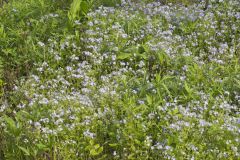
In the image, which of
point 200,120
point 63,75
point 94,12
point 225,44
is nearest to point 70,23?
point 94,12

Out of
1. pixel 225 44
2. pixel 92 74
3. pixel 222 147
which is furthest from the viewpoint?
pixel 225 44

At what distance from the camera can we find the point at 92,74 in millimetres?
5691

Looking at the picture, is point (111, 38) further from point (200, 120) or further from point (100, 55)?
point (200, 120)

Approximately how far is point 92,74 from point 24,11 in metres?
1.86

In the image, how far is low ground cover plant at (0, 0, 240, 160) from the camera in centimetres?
453

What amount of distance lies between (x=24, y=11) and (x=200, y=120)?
11.5 ft

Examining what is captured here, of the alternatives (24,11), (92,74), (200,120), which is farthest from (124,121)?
(24,11)

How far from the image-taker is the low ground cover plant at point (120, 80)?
453cm

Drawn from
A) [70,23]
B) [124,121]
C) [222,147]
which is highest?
[70,23]

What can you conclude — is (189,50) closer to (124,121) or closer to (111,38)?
(111,38)

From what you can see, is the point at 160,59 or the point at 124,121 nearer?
the point at 124,121

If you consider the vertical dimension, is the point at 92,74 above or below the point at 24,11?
below

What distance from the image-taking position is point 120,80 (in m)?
5.49

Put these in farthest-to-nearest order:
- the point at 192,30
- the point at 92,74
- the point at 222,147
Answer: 1. the point at 192,30
2. the point at 92,74
3. the point at 222,147
